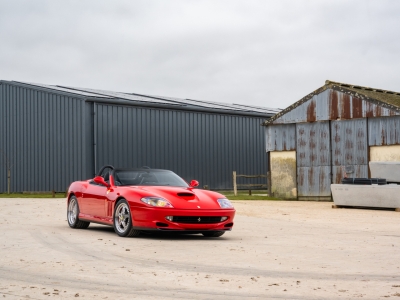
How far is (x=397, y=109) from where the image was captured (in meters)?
28.2

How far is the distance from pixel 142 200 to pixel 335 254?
3726mm

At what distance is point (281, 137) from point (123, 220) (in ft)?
65.6

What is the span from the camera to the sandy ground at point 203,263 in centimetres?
725

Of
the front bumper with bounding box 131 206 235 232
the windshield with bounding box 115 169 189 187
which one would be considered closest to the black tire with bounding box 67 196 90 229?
the windshield with bounding box 115 169 189 187

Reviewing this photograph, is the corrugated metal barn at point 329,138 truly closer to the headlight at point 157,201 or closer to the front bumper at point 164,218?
the front bumper at point 164,218

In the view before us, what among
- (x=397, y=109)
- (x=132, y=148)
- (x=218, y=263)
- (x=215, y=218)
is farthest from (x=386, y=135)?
(x=218, y=263)

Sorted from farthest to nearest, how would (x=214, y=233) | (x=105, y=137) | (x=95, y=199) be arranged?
(x=105, y=137) < (x=95, y=199) < (x=214, y=233)

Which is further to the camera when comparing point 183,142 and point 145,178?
point 183,142

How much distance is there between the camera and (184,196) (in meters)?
12.9

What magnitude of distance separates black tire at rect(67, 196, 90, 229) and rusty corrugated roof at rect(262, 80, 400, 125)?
16.7 meters

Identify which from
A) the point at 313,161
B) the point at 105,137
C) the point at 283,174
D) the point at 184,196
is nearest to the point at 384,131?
the point at 313,161

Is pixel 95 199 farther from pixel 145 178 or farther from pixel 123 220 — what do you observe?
pixel 123 220

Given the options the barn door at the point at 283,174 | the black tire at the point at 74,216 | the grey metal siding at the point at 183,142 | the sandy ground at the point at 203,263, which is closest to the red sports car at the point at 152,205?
the sandy ground at the point at 203,263

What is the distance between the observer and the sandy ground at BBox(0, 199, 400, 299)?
725 cm
